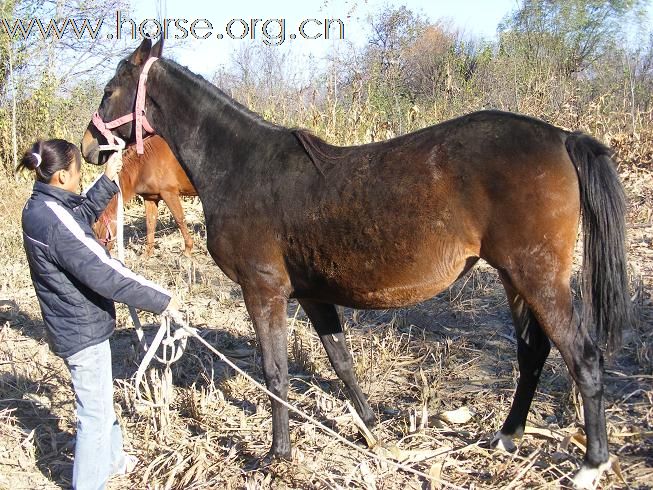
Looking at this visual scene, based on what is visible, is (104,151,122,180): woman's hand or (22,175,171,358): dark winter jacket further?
(104,151,122,180): woman's hand

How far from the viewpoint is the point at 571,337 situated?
2.68 metres

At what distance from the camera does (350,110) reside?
8766mm

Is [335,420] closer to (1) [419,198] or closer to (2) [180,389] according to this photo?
(2) [180,389]

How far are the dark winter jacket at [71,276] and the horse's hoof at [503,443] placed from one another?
6.32 ft

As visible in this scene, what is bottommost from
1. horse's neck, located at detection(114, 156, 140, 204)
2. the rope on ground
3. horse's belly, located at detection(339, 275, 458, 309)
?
the rope on ground

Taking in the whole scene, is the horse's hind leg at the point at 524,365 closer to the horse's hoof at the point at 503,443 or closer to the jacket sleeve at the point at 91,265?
the horse's hoof at the point at 503,443

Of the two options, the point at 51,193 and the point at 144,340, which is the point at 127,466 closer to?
the point at 144,340

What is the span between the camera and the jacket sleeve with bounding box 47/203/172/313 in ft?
8.94

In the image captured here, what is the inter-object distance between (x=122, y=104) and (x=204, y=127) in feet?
2.00

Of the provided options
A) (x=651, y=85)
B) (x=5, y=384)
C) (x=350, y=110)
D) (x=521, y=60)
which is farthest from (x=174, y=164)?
(x=651, y=85)

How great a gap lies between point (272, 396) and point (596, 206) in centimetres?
193

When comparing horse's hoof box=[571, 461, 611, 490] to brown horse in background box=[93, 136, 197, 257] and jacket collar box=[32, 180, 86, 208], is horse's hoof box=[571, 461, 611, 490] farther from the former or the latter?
brown horse in background box=[93, 136, 197, 257]

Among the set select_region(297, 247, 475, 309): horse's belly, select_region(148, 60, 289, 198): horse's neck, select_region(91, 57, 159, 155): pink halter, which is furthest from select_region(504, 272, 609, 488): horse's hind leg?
select_region(91, 57, 159, 155): pink halter

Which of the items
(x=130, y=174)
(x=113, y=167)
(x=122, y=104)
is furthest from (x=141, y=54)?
(x=130, y=174)
